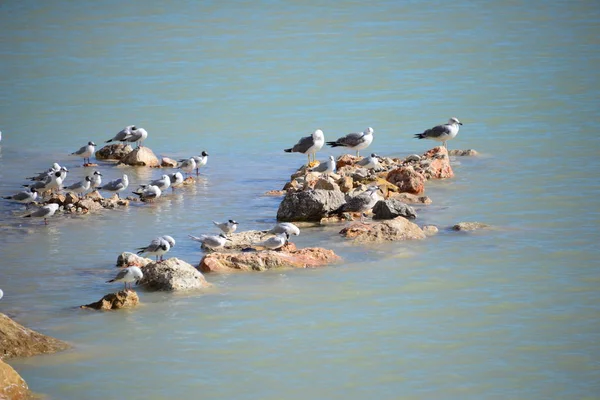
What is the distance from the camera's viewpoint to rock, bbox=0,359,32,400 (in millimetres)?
9836

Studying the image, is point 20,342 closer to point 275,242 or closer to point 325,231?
point 275,242

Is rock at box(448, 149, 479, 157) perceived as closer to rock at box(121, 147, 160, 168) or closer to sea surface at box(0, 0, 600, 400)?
sea surface at box(0, 0, 600, 400)

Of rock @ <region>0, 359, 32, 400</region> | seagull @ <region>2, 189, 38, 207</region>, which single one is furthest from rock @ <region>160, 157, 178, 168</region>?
rock @ <region>0, 359, 32, 400</region>

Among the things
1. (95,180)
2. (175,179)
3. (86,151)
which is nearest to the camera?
(95,180)

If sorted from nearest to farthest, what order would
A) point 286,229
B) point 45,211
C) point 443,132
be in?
1. point 286,229
2. point 45,211
3. point 443,132

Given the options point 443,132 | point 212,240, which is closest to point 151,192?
point 212,240

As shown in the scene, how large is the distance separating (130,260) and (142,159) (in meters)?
8.38

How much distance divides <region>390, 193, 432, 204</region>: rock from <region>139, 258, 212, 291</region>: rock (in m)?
5.82

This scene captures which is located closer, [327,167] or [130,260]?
[130,260]

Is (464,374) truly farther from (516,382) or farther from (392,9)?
(392,9)

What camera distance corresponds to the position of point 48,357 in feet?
36.8

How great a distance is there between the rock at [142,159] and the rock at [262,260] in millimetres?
8408

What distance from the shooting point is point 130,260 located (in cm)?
1435

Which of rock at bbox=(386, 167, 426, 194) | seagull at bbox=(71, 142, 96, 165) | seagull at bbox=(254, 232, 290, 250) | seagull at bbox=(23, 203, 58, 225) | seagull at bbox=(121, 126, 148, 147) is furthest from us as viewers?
seagull at bbox=(121, 126, 148, 147)
